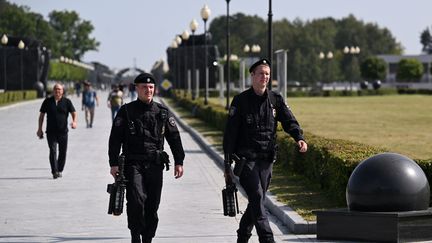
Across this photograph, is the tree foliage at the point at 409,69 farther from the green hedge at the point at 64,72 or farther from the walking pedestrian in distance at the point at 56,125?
the walking pedestrian in distance at the point at 56,125

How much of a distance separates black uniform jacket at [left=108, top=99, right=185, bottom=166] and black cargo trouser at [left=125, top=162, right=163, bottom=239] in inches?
5.3

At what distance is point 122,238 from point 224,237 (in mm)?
1034

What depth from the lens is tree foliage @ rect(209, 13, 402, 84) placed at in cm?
15538

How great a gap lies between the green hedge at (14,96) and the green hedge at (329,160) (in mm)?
53226

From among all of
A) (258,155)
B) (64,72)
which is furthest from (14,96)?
(64,72)

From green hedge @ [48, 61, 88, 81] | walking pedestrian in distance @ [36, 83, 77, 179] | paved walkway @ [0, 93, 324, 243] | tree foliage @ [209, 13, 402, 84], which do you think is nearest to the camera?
paved walkway @ [0, 93, 324, 243]

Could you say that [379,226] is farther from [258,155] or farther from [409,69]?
[409,69]

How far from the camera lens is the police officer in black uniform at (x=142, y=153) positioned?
9.11m

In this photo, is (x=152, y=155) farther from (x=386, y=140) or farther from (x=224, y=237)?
(x=386, y=140)

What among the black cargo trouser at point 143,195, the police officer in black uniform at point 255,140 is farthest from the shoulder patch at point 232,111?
the black cargo trouser at point 143,195

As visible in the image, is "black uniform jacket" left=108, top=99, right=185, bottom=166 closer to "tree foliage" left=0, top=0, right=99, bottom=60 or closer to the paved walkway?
the paved walkway

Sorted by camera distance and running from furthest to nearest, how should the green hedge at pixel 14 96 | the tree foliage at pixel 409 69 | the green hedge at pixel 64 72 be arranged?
1. the green hedge at pixel 64 72
2. the tree foliage at pixel 409 69
3. the green hedge at pixel 14 96

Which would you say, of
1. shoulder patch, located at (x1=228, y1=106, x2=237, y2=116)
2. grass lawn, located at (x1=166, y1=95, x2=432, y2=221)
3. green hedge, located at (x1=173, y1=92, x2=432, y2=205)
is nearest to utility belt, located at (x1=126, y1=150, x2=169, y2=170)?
shoulder patch, located at (x1=228, y1=106, x2=237, y2=116)

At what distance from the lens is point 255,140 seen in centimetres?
916
